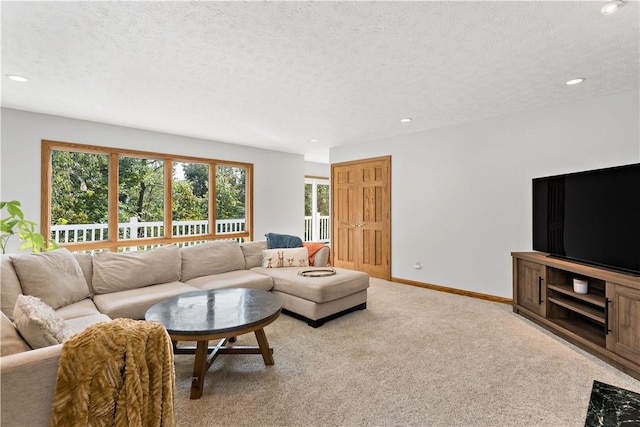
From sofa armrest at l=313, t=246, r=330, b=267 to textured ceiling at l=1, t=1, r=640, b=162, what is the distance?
5.86 feet

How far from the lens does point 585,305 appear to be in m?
2.79

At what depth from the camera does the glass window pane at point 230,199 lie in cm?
562

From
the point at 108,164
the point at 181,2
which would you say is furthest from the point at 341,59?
the point at 108,164

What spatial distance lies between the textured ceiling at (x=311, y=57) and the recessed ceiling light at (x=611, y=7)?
0.12ft

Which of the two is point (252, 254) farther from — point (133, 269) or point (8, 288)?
point (8, 288)

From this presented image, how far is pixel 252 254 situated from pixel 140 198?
2178mm

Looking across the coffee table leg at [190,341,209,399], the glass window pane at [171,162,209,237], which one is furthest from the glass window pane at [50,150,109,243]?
→ the coffee table leg at [190,341,209,399]

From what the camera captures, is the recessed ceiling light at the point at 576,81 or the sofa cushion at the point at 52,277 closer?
the sofa cushion at the point at 52,277

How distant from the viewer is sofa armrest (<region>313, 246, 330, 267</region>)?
4.04 meters

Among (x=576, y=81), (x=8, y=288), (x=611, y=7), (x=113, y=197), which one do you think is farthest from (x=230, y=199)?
(x=611, y=7)

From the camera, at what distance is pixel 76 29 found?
203 centimetres

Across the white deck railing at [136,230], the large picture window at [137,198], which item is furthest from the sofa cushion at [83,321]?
the white deck railing at [136,230]

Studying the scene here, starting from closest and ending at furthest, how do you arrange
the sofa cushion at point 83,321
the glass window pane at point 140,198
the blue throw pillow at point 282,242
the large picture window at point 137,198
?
the sofa cushion at point 83,321 < the large picture window at point 137,198 < the blue throw pillow at point 282,242 < the glass window pane at point 140,198

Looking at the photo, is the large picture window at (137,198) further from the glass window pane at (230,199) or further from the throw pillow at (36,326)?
the throw pillow at (36,326)
